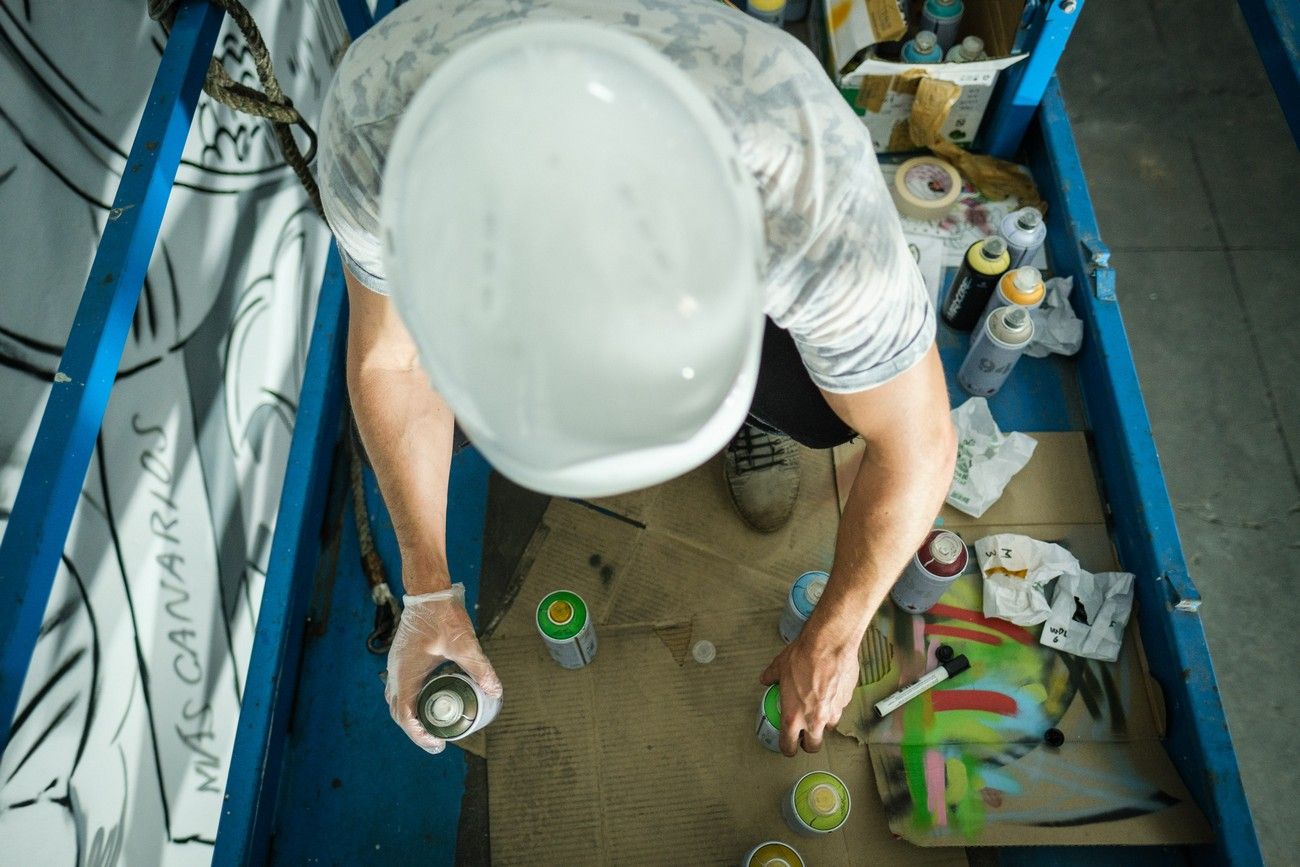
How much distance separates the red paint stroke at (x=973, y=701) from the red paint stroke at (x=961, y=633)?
0.09m

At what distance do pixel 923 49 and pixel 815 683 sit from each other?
1381 mm

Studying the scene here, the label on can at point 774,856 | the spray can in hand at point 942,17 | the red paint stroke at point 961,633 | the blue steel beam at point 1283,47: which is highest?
the blue steel beam at point 1283,47

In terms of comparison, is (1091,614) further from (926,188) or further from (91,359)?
(91,359)

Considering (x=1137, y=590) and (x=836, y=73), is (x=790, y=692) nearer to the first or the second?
(x=1137, y=590)

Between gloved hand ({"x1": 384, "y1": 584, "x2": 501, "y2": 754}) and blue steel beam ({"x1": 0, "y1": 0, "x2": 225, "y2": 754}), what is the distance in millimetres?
504

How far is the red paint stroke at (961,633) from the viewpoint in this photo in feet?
5.02

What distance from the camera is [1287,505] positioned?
1948 millimetres

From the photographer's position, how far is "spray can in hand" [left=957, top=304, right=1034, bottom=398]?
1.60 meters

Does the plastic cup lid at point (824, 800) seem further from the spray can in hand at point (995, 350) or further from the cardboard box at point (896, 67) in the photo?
the cardboard box at point (896, 67)

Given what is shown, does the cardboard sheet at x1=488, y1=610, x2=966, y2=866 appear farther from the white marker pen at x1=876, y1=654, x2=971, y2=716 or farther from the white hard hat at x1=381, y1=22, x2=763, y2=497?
the white hard hat at x1=381, y1=22, x2=763, y2=497

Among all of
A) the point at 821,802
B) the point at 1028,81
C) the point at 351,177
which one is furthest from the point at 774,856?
the point at 1028,81

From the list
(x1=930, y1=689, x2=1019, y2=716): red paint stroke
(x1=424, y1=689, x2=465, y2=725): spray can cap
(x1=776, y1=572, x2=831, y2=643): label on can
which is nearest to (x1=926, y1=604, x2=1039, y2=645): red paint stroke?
(x1=930, y1=689, x2=1019, y2=716): red paint stroke

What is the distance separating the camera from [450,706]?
123cm

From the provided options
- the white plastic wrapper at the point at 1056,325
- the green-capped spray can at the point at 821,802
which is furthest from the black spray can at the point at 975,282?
the green-capped spray can at the point at 821,802
